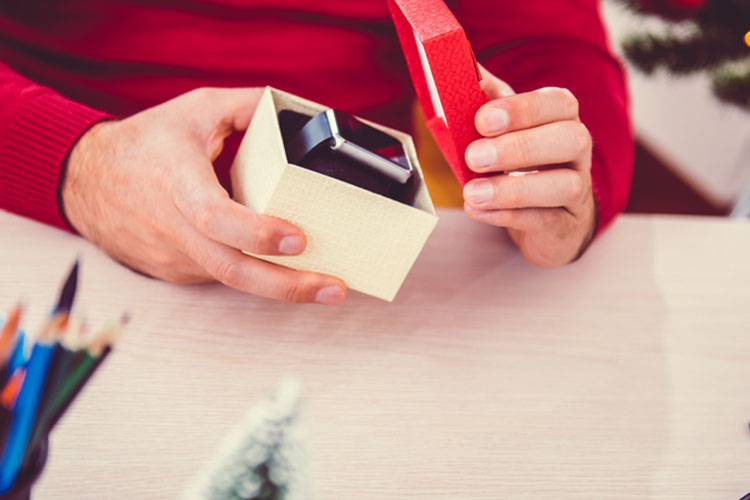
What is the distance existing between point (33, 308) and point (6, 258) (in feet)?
0.23

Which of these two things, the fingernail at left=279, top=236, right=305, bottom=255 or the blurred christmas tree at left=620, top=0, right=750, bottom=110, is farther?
the blurred christmas tree at left=620, top=0, right=750, bottom=110

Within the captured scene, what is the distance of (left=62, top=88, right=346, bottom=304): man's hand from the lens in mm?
373

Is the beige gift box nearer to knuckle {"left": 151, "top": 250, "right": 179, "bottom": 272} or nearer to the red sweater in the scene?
knuckle {"left": 151, "top": 250, "right": 179, "bottom": 272}

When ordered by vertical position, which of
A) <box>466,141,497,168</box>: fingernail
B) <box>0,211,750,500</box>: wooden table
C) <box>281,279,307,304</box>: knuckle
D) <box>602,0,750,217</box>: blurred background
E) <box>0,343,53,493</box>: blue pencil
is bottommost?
<box>602,0,750,217</box>: blurred background

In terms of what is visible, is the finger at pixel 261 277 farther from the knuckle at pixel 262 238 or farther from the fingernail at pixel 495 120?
the fingernail at pixel 495 120

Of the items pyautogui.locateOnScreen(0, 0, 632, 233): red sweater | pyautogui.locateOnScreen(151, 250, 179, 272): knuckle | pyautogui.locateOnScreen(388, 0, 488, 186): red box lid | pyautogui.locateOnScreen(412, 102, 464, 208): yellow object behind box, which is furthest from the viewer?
pyautogui.locateOnScreen(412, 102, 464, 208): yellow object behind box

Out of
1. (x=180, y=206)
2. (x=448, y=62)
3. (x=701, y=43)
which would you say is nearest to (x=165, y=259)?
(x=180, y=206)

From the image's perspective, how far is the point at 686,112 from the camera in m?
1.92

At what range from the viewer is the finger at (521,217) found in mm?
413

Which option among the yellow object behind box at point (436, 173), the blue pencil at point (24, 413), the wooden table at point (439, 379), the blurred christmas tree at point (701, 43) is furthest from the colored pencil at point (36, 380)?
the blurred christmas tree at point (701, 43)

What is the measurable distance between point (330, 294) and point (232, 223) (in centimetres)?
9

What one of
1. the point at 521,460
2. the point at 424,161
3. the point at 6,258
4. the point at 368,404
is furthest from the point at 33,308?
the point at 424,161

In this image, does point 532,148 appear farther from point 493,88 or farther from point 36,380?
point 36,380

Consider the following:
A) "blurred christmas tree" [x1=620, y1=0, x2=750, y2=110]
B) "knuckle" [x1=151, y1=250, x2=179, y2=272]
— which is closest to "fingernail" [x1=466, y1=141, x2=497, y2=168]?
"knuckle" [x1=151, y1=250, x2=179, y2=272]
